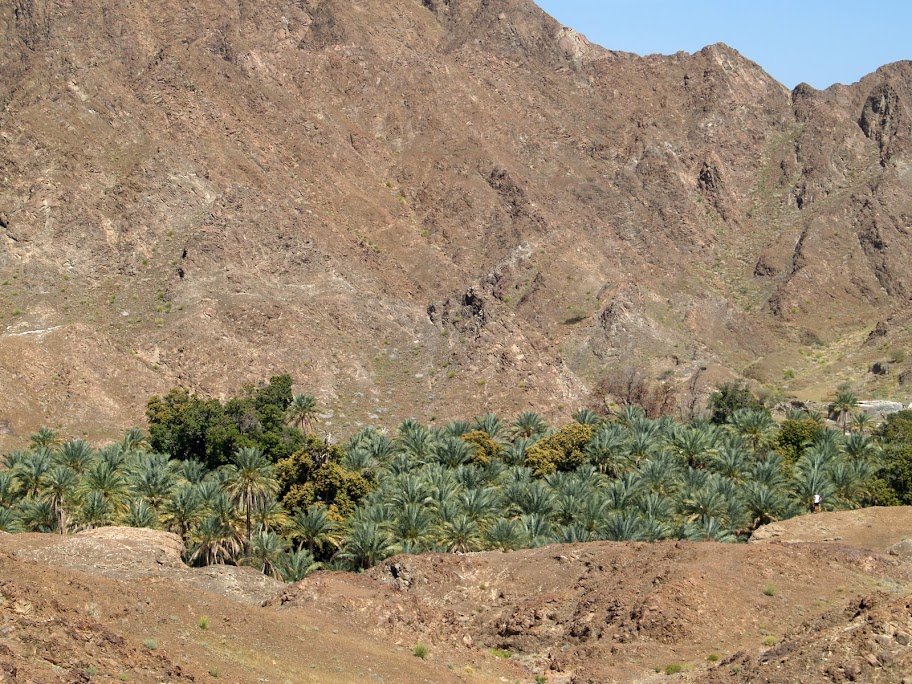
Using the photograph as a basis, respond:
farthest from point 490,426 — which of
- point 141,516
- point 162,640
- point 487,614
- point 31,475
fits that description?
point 162,640

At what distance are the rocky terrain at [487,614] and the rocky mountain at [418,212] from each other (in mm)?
39609

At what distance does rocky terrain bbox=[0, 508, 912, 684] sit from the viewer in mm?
25484

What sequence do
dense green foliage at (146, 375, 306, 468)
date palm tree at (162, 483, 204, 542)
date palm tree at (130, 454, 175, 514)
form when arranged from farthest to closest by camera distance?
dense green foliage at (146, 375, 306, 468)
date palm tree at (130, 454, 175, 514)
date palm tree at (162, 483, 204, 542)

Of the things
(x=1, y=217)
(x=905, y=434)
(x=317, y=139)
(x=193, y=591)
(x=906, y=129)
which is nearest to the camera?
(x=193, y=591)

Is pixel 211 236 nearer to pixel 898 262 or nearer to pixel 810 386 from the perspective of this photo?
pixel 810 386

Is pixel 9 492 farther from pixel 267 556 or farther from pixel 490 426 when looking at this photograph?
pixel 490 426

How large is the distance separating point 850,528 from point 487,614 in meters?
15.6

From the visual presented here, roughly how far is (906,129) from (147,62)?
8196 cm

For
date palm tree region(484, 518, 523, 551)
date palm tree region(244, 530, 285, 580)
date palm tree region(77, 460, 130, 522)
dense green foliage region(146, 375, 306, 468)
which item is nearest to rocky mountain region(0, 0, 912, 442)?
dense green foliage region(146, 375, 306, 468)

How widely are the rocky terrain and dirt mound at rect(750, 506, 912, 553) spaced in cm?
11

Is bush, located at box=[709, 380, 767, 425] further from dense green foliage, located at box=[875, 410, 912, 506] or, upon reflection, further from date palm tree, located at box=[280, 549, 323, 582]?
date palm tree, located at box=[280, 549, 323, 582]

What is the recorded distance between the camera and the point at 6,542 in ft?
146

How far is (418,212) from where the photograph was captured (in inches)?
4648

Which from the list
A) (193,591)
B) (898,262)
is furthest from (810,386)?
(193,591)
